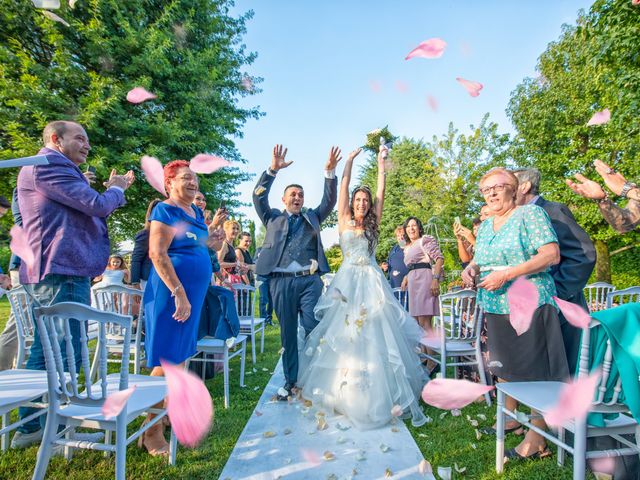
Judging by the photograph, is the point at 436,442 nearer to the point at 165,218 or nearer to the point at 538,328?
the point at 538,328

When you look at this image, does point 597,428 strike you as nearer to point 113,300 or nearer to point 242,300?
point 113,300

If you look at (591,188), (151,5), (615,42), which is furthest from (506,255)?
(151,5)

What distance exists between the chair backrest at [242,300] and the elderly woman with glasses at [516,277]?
3.31 meters

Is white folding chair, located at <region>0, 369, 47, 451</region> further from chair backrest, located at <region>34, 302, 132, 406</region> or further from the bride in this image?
the bride

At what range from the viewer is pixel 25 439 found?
96.7 inches

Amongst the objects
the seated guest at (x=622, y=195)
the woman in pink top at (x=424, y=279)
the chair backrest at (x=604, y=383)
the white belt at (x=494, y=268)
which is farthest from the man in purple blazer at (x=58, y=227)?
the woman in pink top at (x=424, y=279)

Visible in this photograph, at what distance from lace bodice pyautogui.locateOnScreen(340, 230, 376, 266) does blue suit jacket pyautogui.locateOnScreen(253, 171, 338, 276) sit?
0.28 m

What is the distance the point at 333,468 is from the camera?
2264 millimetres

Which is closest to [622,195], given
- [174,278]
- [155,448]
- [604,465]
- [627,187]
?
[627,187]

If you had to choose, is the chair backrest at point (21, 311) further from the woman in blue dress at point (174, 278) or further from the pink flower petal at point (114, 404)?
the pink flower petal at point (114, 404)

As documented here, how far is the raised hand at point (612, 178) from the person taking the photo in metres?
2.47

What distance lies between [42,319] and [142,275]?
64.8 inches

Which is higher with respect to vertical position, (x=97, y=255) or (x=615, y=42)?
(x=615, y=42)

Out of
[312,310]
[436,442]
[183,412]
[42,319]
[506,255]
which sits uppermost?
[506,255]
